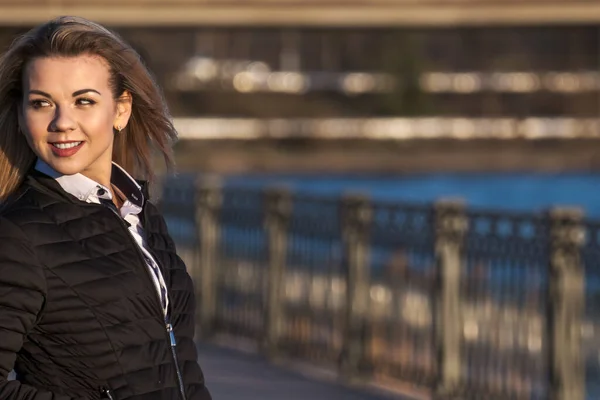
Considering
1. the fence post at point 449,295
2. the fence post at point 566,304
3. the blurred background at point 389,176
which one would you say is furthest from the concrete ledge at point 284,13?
the fence post at point 566,304

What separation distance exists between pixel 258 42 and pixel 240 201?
112049mm

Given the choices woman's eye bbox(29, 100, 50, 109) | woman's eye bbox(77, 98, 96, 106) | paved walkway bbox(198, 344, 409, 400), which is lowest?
paved walkway bbox(198, 344, 409, 400)

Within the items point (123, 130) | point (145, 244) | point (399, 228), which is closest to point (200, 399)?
point (145, 244)

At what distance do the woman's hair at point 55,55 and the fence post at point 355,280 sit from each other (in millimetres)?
7452

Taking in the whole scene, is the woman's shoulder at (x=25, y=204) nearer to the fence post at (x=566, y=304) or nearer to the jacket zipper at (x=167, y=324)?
the jacket zipper at (x=167, y=324)

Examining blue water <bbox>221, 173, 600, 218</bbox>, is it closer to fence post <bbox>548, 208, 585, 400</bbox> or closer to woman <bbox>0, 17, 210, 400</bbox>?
fence post <bbox>548, 208, 585, 400</bbox>

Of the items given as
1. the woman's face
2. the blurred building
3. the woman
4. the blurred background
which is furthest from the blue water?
the woman's face

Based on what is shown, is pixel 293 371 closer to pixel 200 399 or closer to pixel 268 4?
pixel 200 399

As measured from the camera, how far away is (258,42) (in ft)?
409

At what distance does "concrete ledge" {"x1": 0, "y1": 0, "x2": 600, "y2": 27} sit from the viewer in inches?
2103

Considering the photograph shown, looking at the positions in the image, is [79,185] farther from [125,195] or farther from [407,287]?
[407,287]

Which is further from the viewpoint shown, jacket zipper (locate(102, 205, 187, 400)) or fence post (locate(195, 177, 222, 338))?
fence post (locate(195, 177, 222, 338))

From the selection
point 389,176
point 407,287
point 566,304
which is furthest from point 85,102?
point 389,176

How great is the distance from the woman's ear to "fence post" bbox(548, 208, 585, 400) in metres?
5.06
